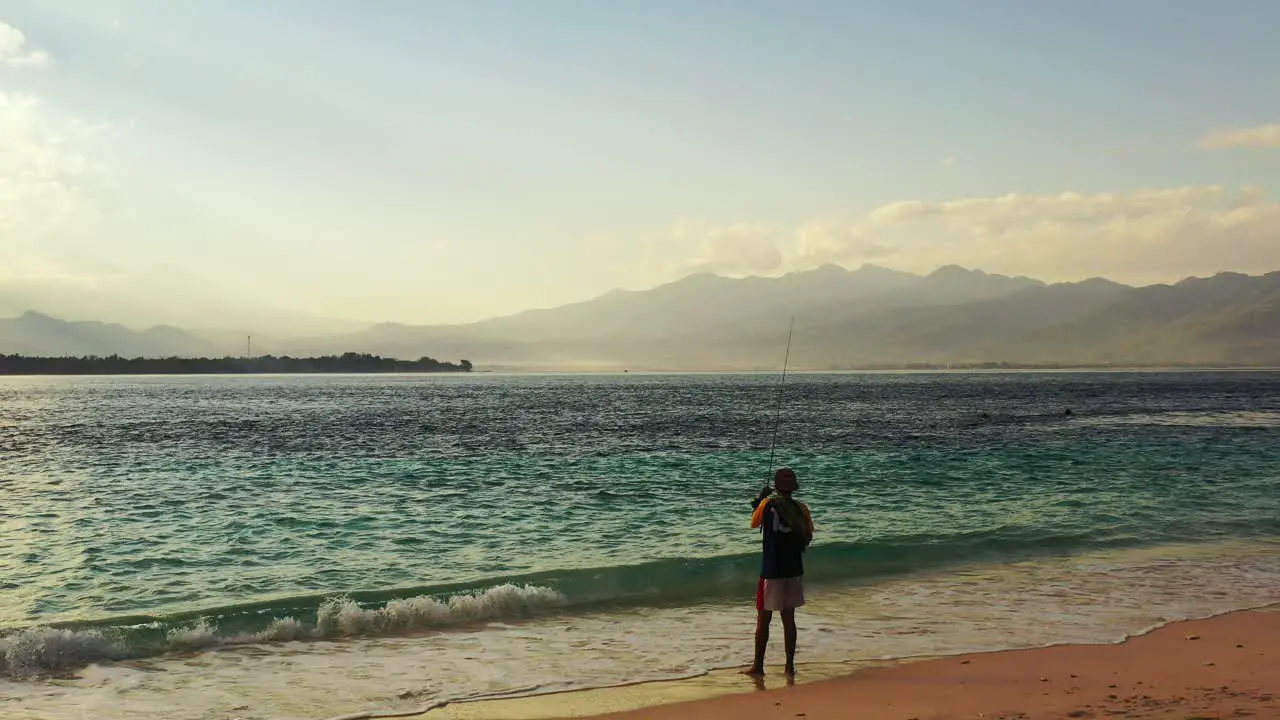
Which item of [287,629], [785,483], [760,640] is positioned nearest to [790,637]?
[760,640]

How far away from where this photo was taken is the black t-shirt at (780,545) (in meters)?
10.6

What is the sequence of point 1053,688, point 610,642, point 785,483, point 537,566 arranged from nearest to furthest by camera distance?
point 1053,688
point 785,483
point 610,642
point 537,566

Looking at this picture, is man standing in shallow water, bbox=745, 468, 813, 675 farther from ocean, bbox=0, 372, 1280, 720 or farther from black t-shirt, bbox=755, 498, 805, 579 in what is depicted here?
ocean, bbox=0, 372, 1280, 720

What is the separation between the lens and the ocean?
460 inches

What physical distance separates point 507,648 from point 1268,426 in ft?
203

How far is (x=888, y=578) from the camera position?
17.2 meters

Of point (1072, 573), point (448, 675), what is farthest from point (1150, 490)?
point (448, 675)

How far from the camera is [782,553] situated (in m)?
10.7

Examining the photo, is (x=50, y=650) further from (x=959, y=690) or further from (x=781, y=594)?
(x=959, y=690)

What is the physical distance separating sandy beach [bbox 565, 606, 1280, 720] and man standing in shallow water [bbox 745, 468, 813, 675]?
802 mm

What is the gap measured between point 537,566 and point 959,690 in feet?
30.5

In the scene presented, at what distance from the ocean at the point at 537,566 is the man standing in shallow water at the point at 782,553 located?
3.55 ft

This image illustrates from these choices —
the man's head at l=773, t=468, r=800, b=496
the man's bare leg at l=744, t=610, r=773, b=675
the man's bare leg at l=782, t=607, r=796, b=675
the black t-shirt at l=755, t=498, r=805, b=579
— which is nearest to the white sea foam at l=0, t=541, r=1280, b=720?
the man's bare leg at l=744, t=610, r=773, b=675

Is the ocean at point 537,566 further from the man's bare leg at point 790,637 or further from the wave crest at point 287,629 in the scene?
the man's bare leg at point 790,637
